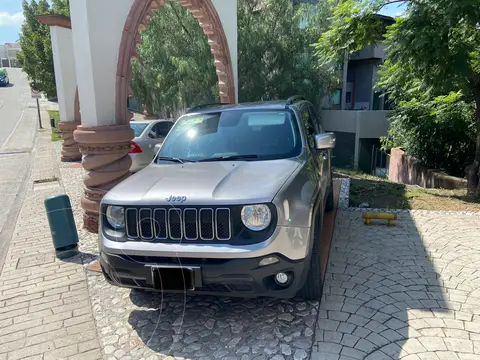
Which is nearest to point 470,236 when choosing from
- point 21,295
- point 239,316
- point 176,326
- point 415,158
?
point 239,316

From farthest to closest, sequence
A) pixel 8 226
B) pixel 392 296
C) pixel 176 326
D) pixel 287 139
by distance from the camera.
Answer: pixel 8 226 < pixel 287 139 < pixel 392 296 < pixel 176 326

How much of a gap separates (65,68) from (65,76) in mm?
261

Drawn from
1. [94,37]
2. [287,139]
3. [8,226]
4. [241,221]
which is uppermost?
[94,37]

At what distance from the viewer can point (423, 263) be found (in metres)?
4.29

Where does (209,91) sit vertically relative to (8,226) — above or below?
above

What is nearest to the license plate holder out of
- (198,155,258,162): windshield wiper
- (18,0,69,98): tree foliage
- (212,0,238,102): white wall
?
(198,155,258,162): windshield wiper

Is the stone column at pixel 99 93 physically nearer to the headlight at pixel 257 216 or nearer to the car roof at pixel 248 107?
the car roof at pixel 248 107

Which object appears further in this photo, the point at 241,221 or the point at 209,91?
the point at 209,91

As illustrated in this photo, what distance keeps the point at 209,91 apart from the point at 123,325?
35.7 feet

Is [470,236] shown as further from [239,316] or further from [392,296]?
[239,316]

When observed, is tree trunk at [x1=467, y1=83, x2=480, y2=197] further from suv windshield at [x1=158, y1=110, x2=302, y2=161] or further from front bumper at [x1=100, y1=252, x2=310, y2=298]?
front bumper at [x1=100, y1=252, x2=310, y2=298]

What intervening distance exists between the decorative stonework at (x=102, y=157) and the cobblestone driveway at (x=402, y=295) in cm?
332

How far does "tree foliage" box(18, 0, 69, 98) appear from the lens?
23.4m

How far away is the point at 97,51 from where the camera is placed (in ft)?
16.9
